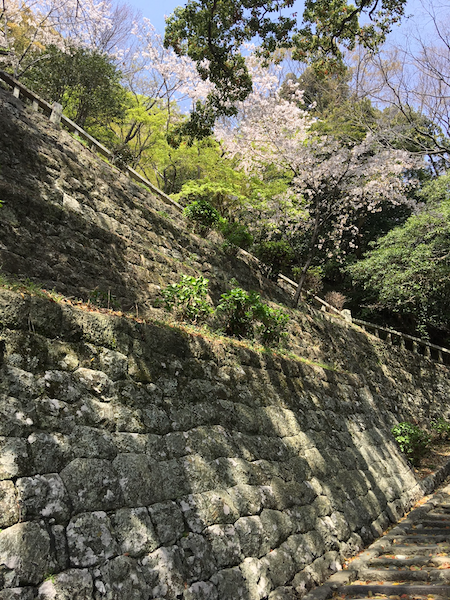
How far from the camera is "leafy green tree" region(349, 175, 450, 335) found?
14672 millimetres

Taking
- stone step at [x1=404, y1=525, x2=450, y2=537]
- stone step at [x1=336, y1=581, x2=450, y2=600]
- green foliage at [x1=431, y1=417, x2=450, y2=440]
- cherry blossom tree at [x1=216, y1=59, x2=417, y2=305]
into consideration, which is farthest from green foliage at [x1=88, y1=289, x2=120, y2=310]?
green foliage at [x1=431, y1=417, x2=450, y2=440]

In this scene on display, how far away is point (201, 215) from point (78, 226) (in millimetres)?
4912

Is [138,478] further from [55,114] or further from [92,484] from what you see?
[55,114]

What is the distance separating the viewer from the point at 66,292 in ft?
20.0

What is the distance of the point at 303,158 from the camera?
13.8m

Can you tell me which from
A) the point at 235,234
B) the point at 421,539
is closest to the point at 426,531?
the point at 421,539

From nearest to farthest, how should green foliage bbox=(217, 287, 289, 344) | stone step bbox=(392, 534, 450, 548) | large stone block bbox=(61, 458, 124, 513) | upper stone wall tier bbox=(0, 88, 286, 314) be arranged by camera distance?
1. large stone block bbox=(61, 458, 124, 513)
2. stone step bbox=(392, 534, 450, 548)
3. upper stone wall tier bbox=(0, 88, 286, 314)
4. green foliage bbox=(217, 287, 289, 344)

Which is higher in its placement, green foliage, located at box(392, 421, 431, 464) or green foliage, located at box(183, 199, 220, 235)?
green foliage, located at box(183, 199, 220, 235)

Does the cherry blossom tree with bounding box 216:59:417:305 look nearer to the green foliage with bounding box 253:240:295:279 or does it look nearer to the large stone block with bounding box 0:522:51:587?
the green foliage with bounding box 253:240:295:279

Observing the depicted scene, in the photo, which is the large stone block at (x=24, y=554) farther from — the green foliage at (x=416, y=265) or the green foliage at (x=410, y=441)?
the green foliage at (x=416, y=265)

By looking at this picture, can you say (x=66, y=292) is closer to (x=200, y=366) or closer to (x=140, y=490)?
(x=200, y=366)

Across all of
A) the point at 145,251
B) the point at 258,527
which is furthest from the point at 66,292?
the point at 258,527

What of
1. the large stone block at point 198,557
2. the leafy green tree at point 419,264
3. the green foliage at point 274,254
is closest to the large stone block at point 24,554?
the large stone block at point 198,557

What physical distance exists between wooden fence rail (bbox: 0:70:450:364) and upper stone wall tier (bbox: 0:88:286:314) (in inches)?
17.0
